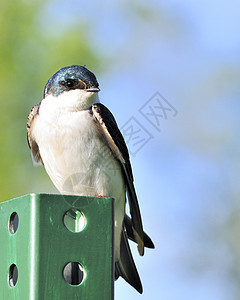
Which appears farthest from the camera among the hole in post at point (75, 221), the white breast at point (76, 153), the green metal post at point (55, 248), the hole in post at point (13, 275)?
the white breast at point (76, 153)

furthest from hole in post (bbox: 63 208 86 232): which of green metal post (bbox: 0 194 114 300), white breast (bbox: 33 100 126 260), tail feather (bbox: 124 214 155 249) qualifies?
tail feather (bbox: 124 214 155 249)

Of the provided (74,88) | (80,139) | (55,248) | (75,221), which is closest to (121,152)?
(80,139)

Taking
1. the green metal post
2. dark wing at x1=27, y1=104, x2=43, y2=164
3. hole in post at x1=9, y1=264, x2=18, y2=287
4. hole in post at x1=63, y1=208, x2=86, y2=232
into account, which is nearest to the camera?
the green metal post

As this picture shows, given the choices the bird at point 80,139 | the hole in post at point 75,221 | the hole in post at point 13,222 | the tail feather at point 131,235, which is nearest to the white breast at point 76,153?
the bird at point 80,139

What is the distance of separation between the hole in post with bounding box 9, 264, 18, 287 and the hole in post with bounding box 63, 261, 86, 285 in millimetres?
159

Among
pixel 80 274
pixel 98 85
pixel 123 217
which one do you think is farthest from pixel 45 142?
pixel 80 274

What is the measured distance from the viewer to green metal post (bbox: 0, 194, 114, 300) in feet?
6.40

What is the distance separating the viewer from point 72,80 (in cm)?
293

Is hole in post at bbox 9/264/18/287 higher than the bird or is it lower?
lower

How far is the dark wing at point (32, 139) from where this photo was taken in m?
3.04

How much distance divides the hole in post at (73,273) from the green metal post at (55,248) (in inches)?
1.1

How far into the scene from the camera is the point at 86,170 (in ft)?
9.52

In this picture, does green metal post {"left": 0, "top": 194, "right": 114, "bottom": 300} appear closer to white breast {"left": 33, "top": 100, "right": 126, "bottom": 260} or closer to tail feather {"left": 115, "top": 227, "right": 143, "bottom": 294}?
white breast {"left": 33, "top": 100, "right": 126, "bottom": 260}

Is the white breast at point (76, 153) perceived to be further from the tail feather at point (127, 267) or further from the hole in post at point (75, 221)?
the hole in post at point (75, 221)
